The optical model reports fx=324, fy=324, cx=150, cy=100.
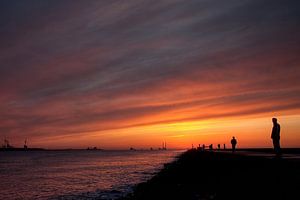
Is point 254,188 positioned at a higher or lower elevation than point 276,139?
Result: lower

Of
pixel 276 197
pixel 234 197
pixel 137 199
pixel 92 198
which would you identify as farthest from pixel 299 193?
pixel 92 198

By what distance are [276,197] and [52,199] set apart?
1927cm

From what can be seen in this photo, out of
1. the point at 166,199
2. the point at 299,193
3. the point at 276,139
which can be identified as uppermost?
the point at 276,139

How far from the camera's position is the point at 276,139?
72.7 feet

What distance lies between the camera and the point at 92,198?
22328mm

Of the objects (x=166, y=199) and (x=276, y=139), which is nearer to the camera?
(x=166, y=199)

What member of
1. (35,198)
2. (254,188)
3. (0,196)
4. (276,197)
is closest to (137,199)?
(254,188)

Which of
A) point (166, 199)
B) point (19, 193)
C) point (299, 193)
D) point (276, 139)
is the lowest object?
point (19, 193)

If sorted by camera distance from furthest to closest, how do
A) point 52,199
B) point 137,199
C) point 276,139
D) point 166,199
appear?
point 52,199
point 276,139
point 137,199
point 166,199

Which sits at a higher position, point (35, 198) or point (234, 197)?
point (234, 197)

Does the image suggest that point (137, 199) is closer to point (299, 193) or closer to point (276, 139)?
point (299, 193)

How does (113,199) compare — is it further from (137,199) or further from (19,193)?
(19,193)

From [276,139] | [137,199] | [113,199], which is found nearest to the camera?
[137,199]

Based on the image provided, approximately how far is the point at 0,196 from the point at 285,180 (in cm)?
2423
